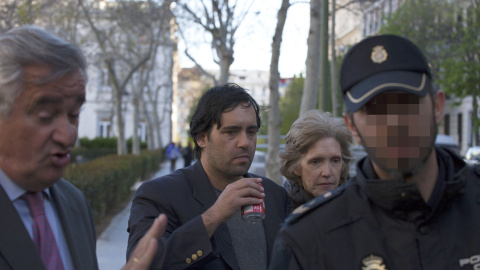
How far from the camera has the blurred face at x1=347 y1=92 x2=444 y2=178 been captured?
1.71 meters

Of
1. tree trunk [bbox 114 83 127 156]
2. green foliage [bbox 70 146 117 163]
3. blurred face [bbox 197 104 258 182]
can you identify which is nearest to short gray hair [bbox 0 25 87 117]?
blurred face [bbox 197 104 258 182]

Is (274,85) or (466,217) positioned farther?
(274,85)

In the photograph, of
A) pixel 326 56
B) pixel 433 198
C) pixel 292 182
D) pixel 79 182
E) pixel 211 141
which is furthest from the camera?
pixel 326 56

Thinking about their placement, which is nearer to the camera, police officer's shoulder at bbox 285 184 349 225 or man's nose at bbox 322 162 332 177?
police officer's shoulder at bbox 285 184 349 225

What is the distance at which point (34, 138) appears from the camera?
5.92 ft

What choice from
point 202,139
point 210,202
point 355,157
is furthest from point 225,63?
point 210,202

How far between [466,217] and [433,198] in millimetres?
118

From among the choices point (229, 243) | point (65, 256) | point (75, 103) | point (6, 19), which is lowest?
point (229, 243)

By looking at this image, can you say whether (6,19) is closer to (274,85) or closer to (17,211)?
(274,85)

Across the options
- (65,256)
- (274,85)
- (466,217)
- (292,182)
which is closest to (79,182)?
(274,85)

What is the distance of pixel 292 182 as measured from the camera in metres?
3.97

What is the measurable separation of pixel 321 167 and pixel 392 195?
6.95 ft

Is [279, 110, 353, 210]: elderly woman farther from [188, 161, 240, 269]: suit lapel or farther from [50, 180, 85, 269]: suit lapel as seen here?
[50, 180, 85, 269]: suit lapel

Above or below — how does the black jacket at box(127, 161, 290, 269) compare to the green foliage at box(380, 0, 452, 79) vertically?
below
